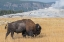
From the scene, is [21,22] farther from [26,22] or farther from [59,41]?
[59,41]

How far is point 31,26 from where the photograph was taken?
1734 cm

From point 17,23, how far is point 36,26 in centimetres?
144

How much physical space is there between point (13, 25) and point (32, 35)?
1611 millimetres

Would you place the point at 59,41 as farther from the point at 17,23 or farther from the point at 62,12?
the point at 62,12

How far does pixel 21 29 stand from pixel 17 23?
542 millimetres

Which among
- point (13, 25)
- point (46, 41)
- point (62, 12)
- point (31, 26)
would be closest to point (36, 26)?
point (31, 26)

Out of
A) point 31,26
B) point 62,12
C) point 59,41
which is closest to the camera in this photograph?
point 59,41

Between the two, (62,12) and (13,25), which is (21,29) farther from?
(62,12)

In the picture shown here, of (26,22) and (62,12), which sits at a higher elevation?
(26,22)

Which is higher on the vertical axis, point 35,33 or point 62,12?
point 35,33

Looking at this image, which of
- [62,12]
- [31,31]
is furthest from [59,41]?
[62,12]

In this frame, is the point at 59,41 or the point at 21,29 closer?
the point at 59,41

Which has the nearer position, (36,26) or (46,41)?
(46,41)

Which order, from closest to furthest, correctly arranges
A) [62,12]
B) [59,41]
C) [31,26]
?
[59,41] < [31,26] < [62,12]
